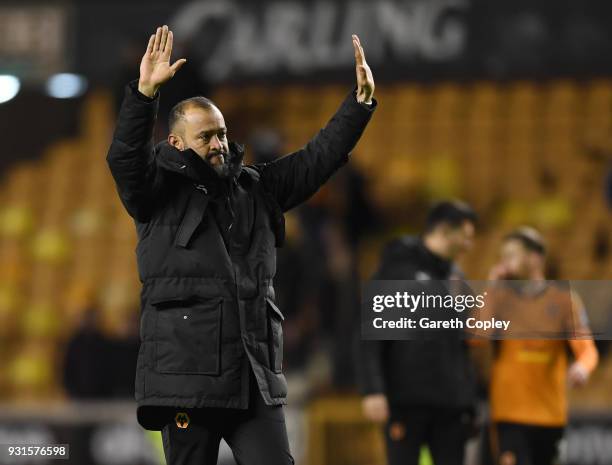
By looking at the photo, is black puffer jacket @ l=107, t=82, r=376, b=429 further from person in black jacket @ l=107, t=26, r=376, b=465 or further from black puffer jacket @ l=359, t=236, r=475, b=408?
black puffer jacket @ l=359, t=236, r=475, b=408

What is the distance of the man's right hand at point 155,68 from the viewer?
12.7ft

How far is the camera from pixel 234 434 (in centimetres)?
407

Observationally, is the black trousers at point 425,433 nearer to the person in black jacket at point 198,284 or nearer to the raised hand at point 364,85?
A: the person in black jacket at point 198,284

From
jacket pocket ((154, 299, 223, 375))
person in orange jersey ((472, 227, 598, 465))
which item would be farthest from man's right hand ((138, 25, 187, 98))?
person in orange jersey ((472, 227, 598, 465))

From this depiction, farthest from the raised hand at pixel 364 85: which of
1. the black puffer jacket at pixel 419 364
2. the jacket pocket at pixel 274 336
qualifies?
the black puffer jacket at pixel 419 364

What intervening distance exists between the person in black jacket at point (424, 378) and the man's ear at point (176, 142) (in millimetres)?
2294

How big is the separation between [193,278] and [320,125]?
8371 millimetres

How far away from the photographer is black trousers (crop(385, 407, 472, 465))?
6.31 meters

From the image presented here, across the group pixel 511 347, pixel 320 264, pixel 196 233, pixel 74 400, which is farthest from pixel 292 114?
pixel 196 233

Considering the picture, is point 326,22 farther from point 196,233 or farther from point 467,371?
point 196,233

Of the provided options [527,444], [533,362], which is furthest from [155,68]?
[527,444]

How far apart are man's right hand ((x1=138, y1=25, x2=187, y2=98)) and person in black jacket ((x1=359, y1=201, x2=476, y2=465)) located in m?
2.58

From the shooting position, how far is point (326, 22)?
1243 cm

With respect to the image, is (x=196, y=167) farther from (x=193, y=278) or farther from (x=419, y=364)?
(x=419, y=364)
